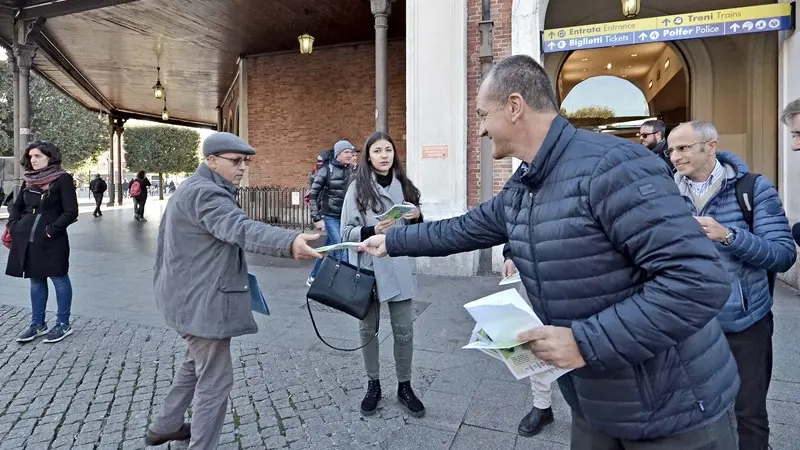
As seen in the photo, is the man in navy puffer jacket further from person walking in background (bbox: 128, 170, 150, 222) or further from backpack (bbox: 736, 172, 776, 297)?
person walking in background (bbox: 128, 170, 150, 222)

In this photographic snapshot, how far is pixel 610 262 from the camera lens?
1.32m

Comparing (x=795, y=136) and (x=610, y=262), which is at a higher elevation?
(x=795, y=136)

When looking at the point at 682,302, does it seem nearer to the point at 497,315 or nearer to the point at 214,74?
the point at 497,315

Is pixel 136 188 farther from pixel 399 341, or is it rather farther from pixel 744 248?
pixel 744 248

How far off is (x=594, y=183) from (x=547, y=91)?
1.15 feet

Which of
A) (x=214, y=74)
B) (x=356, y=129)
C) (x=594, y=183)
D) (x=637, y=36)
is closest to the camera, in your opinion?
(x=594, y=183)

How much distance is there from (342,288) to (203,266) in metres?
0.84

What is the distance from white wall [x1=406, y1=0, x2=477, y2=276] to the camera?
8.21 metres

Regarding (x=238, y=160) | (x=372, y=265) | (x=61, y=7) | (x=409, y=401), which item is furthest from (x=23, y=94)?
(x=409, y=401)

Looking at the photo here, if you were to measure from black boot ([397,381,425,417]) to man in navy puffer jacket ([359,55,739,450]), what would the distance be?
184 cm

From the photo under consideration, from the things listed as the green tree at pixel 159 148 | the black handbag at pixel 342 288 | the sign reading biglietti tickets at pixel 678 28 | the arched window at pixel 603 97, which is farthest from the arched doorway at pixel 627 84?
the green tree at pixel 159 148

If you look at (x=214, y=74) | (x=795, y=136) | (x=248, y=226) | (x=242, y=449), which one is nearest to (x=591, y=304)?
(x=248, y=226)

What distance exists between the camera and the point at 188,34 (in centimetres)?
1437

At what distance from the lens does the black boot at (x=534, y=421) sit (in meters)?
3.09
